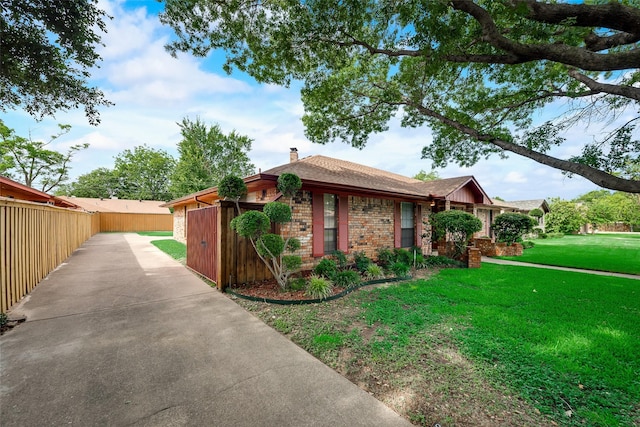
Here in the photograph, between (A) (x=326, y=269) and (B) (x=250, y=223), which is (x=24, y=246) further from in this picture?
(A) (x=326, y=269)

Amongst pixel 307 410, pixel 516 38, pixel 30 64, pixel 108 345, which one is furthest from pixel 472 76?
pixel 30 64

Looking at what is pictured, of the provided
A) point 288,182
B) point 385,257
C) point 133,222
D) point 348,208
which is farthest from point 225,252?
point 133,222

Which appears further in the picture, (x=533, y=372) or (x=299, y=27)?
(x=299, y=27)

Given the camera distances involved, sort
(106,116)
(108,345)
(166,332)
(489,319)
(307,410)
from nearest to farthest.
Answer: (307,410), (108,345), (166,332), (489,319), (106,116)

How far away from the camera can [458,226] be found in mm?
9336

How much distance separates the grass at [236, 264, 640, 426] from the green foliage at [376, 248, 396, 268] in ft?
8.54

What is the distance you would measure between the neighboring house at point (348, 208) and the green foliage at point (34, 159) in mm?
34468

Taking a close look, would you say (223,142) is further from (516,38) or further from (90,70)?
(516,38)

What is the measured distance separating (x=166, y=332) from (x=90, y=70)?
6.09 m

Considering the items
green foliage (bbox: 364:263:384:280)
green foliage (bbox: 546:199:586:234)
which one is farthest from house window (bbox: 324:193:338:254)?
green foliage (bbox: 546:199:586:234)

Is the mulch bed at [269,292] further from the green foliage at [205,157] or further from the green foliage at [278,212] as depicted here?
the green foliage at [205,157]

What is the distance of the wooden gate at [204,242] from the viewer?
6359 millimetres

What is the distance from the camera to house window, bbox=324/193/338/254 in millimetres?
7688

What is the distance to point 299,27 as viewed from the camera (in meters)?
5.57
